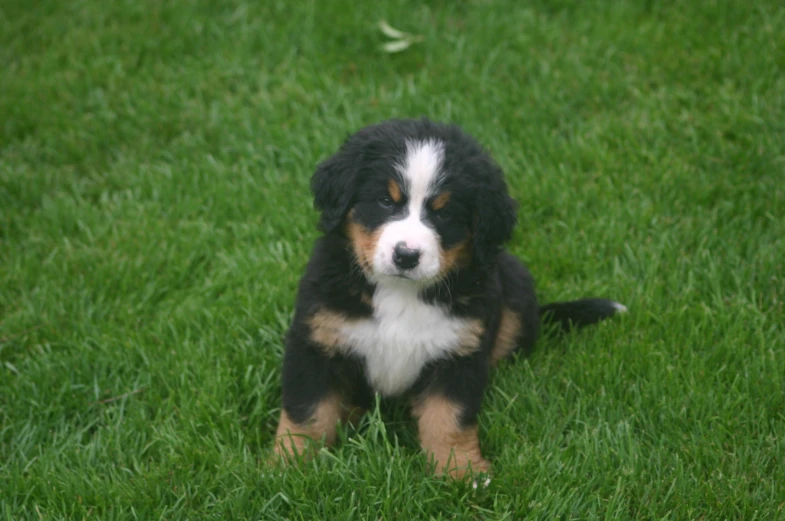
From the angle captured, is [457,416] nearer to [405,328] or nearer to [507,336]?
[405,328]

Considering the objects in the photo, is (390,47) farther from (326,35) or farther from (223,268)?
(223,268)

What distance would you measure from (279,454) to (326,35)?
3.34 metres

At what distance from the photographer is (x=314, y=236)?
4.41 metres

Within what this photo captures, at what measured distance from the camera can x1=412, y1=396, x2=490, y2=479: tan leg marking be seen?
3166 millimetres

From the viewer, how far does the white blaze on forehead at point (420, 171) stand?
9.56 feet

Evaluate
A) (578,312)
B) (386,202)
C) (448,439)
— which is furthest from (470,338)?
Result: (578,312)

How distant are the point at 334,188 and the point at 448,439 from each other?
3.10ft

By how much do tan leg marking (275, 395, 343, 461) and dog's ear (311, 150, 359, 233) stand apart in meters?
0.64

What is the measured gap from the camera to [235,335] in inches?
150

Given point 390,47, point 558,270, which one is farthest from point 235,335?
point 390,47

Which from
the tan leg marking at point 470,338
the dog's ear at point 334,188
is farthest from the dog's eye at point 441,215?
the tan leg marking at point 470,338

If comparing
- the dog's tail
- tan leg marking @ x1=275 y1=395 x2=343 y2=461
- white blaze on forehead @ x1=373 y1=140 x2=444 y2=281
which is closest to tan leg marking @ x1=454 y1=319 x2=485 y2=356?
white blaze on forehead @ x1=373 y1=140 x2=444 y2=281

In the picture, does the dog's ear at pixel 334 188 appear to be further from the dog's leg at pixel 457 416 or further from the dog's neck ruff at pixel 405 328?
the dog's leg at pixel 457 416

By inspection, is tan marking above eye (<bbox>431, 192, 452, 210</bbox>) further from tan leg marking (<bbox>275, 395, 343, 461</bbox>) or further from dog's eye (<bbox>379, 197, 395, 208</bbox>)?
tan leg marking (<bbox>275, 395, 343, 461</bbox>)
